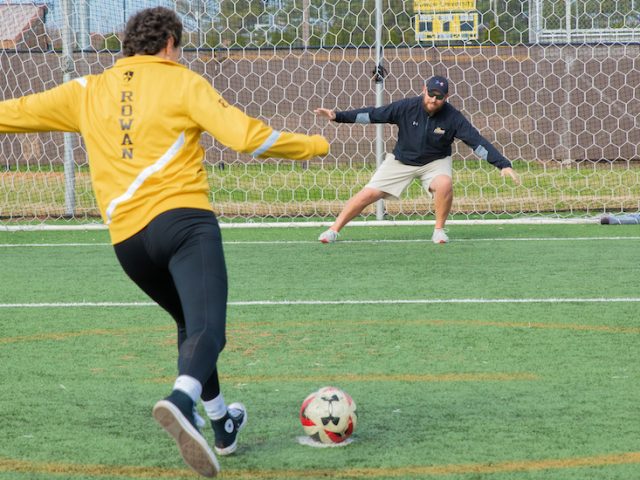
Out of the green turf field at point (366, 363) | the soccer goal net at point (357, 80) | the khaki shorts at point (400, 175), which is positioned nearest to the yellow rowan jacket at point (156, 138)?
the green turf field at point (366, 363)

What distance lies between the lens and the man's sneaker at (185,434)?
346 centimetres

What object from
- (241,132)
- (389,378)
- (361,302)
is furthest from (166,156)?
(361,302)

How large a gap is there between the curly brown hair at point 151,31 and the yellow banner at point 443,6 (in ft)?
33.7

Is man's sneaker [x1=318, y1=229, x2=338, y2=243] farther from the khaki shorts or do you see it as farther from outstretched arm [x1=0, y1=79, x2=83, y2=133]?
outstretched arm [x1=0, y1=79, x2=83, y2=133]

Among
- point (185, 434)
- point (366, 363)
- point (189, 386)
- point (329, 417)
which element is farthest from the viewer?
point (366, 363)

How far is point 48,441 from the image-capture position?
432 centimetres

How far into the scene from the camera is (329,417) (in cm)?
422

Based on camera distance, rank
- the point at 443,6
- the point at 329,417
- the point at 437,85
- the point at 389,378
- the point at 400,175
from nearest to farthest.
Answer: the point at 329,417 → the point at 389,378 → the point at 437,85 → the point at 400,175 → the point at 443,6

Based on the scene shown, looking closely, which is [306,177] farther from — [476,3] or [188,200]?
[188,200]

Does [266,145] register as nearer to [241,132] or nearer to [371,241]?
[241,132]

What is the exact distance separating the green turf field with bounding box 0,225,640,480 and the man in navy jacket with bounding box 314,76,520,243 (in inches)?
31.5

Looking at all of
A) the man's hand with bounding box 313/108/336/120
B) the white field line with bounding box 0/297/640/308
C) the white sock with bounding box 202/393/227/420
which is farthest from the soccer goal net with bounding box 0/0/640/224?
the white sock with bounding box 202/393/227/420

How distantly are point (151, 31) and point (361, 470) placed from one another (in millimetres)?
1731

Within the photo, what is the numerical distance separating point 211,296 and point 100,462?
0.79 meters
